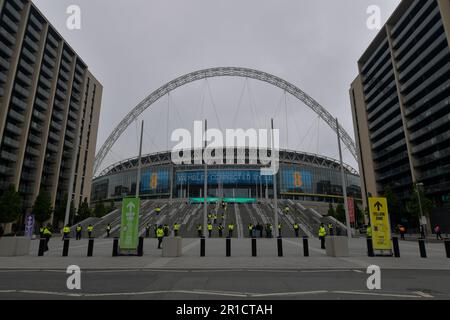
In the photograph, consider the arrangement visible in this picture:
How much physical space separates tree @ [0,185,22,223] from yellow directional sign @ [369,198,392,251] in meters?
52.2

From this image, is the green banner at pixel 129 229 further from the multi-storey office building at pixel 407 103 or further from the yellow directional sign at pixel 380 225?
the multi-storey office building at pixel 407 103

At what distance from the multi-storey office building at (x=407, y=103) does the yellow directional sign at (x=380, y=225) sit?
146 feet

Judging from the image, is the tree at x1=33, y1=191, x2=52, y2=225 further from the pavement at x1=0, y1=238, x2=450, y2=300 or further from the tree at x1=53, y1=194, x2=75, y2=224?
the pavement at x1=0, y1=238, x2=450, y2=300

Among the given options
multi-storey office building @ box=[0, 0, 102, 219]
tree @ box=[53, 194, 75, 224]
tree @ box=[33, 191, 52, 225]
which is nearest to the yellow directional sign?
multi-storey office building @ box=[0, 0, 102, 219]

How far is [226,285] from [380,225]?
10880 millimetres

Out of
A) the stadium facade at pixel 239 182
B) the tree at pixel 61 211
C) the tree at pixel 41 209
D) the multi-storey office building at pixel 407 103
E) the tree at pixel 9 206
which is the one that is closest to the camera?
the tree at pixel 9 206

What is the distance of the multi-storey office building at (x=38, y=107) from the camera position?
5362 cm

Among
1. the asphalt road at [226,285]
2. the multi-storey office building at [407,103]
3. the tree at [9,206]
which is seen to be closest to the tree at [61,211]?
the tree at [9,206]

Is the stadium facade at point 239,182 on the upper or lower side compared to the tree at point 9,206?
upper

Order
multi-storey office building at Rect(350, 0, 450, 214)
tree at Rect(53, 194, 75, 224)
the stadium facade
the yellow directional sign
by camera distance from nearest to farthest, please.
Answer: the yellow directional sign < multi-storey office building at Rect(350, 0, 450, 214) < tree at Rect(53, 194, 75, 224) < the stadium facade

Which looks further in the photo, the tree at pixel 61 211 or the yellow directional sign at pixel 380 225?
the tree at pixel 61 211

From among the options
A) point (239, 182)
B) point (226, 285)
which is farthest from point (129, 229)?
point (239, 182)

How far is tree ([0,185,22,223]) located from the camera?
43.8m

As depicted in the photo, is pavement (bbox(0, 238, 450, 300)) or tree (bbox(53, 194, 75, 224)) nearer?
pavement (bbox(0, 238, 450, 300))
